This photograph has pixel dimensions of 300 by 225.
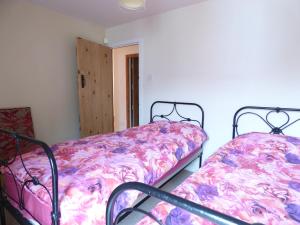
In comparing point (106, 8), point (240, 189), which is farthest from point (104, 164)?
point (106, 8)

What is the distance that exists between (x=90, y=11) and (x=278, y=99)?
8.97 ft

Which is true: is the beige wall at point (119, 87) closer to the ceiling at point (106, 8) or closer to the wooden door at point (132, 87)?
the wooden door at point (132, 87)

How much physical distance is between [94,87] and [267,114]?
2.60 m

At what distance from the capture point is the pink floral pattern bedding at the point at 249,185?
99 cm

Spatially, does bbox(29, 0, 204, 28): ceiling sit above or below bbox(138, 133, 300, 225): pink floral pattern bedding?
above

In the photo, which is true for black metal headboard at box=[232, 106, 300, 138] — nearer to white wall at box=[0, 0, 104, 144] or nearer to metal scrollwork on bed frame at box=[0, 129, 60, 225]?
metal scrollwork on bed frame at box=[0, 129, 60, 225]

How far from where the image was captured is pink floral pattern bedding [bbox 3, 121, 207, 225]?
1167 mm

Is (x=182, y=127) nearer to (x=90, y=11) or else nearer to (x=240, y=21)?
(x=240, y=21)

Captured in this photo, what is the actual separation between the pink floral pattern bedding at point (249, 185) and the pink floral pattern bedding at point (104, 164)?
37 centimetres

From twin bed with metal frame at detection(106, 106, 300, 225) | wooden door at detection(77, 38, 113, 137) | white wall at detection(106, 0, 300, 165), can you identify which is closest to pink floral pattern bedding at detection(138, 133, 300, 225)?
twin bed with metal frame at detection(106, 106, 300, 225)

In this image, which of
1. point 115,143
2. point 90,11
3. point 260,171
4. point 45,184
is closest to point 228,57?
point 260,171

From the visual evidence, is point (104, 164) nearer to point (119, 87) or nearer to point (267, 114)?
point (267, 114)

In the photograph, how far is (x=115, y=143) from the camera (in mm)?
2119

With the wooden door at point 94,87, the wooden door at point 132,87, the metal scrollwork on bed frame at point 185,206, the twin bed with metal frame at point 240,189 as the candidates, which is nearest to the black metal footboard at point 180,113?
the twin bed with metal frame at point 240,189
